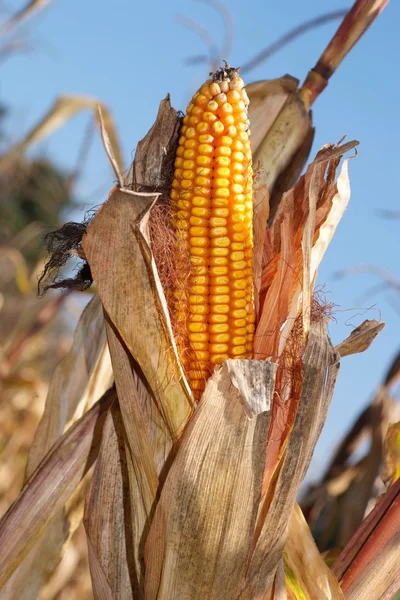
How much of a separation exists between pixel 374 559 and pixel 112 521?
0.48 m

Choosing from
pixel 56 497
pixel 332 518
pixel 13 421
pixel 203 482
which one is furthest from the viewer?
pixel 13 421

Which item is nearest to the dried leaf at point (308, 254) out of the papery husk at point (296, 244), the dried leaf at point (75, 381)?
the papery husk at point (296, 244)

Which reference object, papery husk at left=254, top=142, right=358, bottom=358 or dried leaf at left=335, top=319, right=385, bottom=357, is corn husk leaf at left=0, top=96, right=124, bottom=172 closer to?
papery husk at left=254, top=142, right=358, bottom=358

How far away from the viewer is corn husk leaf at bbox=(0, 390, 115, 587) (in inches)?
51.1

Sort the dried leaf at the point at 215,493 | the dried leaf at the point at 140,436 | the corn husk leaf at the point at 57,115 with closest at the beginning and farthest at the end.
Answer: the dried leaf at the point at 215,493 → the dried leaf at the point at 140,436 → the corn husk leaf at the point at 57,115

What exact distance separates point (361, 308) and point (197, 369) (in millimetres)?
376

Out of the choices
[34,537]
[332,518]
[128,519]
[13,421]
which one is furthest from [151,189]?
[13,421]

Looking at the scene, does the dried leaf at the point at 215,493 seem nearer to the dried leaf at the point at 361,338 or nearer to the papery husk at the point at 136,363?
the papery husk at the point at 136,363

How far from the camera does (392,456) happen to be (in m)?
1.64

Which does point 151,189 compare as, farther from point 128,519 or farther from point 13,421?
point 13,421

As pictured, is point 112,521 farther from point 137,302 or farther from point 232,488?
point 137,302

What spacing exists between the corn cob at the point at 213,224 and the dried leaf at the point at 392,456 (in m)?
0.70

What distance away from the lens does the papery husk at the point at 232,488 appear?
38.0 inches

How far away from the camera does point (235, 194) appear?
43.1 inches
